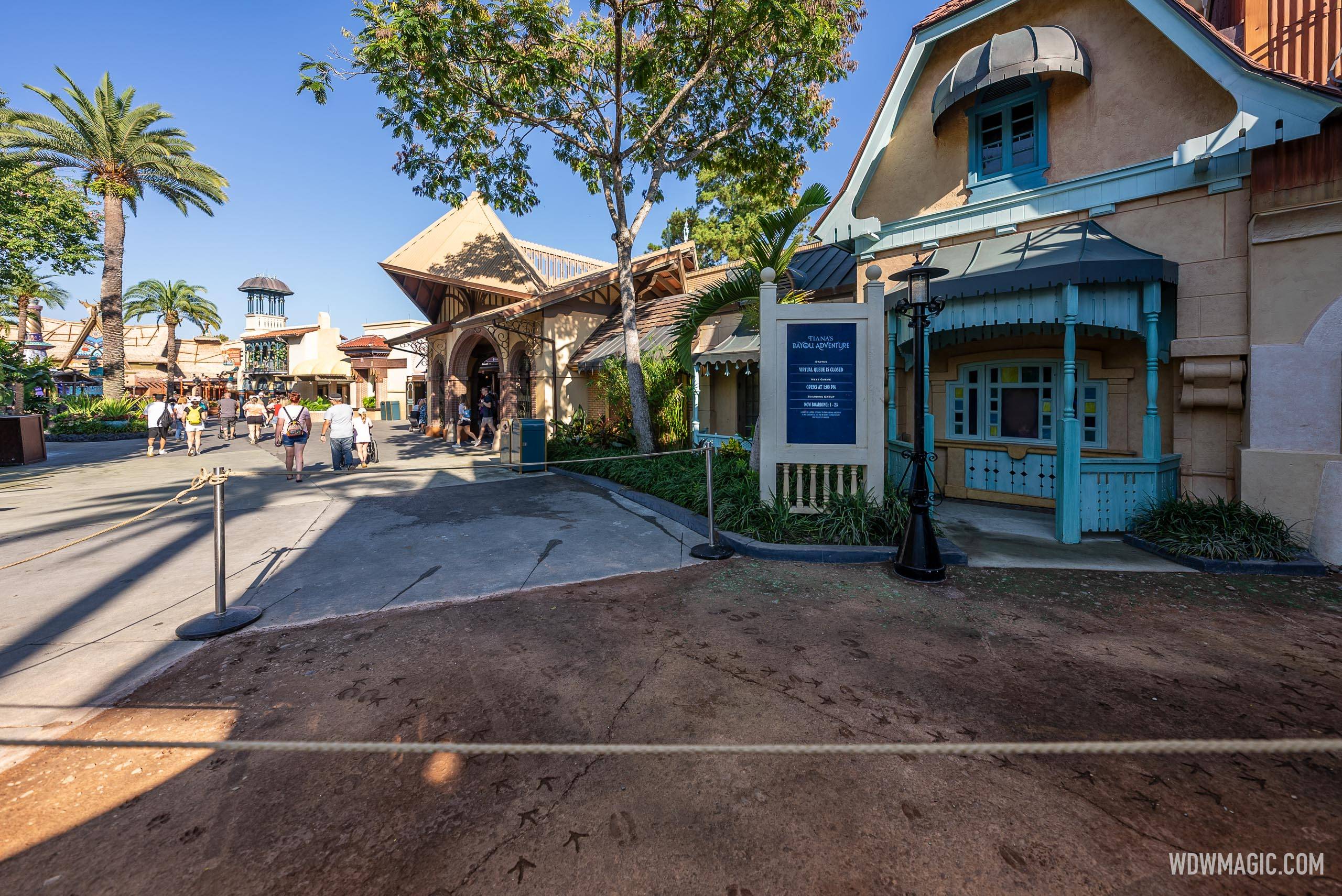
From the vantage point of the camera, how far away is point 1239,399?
252 inches

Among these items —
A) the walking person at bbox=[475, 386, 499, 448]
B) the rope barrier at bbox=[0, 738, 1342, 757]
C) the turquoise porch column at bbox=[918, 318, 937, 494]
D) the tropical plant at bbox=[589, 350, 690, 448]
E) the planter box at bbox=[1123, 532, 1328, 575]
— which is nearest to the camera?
the rope barrier at bbox=[0, 738, 1342, 757]

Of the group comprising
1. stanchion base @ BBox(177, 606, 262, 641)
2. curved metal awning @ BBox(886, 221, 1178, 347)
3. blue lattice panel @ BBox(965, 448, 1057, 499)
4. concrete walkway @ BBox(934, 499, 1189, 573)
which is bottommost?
stanchion base @ BBox(177, 606, 262, 641)

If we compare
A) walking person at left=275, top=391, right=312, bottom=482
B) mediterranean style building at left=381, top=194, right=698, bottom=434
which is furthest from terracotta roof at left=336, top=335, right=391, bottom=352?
walking person at left=275, top=391, right=312, bottom=482

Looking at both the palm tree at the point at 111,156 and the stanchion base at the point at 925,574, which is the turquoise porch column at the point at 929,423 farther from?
the palm tree at the point at 111,156

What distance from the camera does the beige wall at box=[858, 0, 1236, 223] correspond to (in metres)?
6.82

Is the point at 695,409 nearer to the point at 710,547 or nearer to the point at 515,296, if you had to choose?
the point at 710,547

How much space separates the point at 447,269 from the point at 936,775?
17580 millimetres

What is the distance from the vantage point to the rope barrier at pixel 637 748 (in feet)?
8.36

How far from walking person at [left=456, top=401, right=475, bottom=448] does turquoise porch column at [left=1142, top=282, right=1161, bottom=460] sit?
56.7ft

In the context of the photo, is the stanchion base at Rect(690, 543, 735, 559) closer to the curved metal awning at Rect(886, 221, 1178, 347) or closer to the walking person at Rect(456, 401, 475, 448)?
the curved metal awning at Rect(886, 221, 1178, 347)

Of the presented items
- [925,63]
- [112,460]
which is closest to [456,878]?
[925,63]

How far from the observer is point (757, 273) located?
27.7 ft

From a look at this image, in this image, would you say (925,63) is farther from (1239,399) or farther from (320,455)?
(320,455)

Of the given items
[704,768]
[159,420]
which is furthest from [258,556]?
[159,420]
